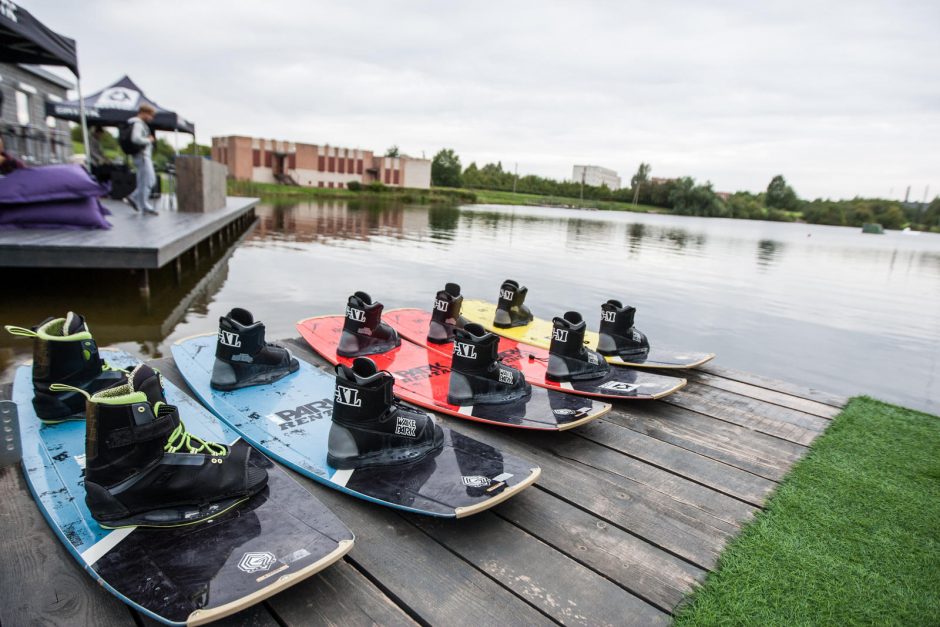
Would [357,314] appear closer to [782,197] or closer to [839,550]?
[839,550]

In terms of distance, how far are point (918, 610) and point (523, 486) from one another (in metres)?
1.66

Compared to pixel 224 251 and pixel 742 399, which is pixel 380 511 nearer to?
pixel 742 399

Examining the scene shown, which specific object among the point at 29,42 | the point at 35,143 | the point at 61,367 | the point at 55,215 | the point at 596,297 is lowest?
the point at 596,297

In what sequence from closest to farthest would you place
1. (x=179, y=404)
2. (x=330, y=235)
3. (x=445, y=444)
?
(x=445, y=444), (x=179, y=404), (x=330, y=235)

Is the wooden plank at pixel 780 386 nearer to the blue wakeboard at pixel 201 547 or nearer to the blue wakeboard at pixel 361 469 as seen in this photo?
the blue wakeboard at pixel 361 469

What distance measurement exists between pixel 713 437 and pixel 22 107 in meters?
23.0

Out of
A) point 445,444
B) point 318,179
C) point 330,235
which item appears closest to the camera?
point 445,444

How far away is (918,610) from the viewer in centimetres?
203

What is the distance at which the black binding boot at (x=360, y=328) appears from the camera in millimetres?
4488

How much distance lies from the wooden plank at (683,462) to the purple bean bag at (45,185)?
8.02 m

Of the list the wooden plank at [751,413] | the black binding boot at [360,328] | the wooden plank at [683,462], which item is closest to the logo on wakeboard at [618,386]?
the wooden plank at [751,413]

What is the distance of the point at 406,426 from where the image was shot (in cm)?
266

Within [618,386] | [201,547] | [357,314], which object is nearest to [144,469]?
[201,547]

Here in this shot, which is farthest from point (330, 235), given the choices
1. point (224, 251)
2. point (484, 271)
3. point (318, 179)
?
point (318, 179)
